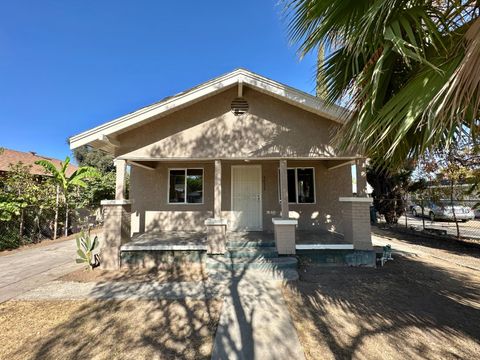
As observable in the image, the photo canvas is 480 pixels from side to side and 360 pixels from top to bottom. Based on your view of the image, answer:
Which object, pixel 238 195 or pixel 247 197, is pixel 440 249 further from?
pixel 238 195

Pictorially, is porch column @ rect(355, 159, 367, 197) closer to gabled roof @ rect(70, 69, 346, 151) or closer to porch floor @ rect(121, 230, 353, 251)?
porch floor @ rect(121, 230, 353, 251)

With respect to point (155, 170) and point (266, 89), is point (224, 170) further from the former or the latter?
point (266, 89)

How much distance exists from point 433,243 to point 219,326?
1097 cm

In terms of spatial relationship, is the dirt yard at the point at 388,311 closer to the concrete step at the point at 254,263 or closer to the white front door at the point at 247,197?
the concrete step at the point at 254,263

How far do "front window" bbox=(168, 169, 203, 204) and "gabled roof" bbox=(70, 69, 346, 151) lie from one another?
2924mm

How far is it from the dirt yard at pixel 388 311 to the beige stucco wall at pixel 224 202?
9.59 feet

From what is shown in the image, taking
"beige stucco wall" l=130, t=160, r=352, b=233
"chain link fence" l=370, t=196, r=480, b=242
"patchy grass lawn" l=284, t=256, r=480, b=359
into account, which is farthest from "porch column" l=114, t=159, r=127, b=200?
"chain link fence" l=370, t=196, r=480, b=242

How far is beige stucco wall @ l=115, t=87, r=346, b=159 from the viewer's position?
721cm

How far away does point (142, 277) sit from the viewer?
20.2 feet

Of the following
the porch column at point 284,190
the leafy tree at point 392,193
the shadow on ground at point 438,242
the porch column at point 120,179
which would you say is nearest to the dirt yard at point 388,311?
the porch column at point 284,190

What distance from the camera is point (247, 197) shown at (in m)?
9.39

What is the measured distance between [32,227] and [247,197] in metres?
10.1

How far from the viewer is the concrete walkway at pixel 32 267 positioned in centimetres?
571

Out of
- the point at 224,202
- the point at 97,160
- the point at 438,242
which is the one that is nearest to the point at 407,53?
the point at 224,202
